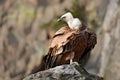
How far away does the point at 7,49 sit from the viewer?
23.6 meters

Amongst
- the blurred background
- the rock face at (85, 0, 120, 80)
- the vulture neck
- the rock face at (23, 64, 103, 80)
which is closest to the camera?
the rock face at (23, 64, 103, 80)

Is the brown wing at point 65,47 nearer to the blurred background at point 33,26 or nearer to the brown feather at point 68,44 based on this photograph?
the brown feather at point 68,44

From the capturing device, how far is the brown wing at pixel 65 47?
7.65 meters

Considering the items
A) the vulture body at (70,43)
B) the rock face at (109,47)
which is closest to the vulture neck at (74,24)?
the vulture body at (70,43)

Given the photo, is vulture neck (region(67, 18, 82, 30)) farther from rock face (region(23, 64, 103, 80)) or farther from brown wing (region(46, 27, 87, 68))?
rock face (region(23, 64, 103, 80))

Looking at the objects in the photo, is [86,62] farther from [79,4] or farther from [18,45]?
[18,45]

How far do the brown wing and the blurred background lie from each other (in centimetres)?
1063

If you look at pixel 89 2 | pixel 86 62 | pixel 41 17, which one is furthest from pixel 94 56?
pixel 41 17

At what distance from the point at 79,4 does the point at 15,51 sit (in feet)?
14.5

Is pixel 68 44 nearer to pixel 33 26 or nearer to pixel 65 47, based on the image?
pixel 65 47

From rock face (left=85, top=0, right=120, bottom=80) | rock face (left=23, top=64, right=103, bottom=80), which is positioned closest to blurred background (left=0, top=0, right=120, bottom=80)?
rock face (left=85, top=0, right=120, bottom=80)

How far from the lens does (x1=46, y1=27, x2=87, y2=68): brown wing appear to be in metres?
7.65

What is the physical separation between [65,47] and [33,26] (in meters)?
15.3

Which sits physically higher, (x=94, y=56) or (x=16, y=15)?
(x=16, y=15)
